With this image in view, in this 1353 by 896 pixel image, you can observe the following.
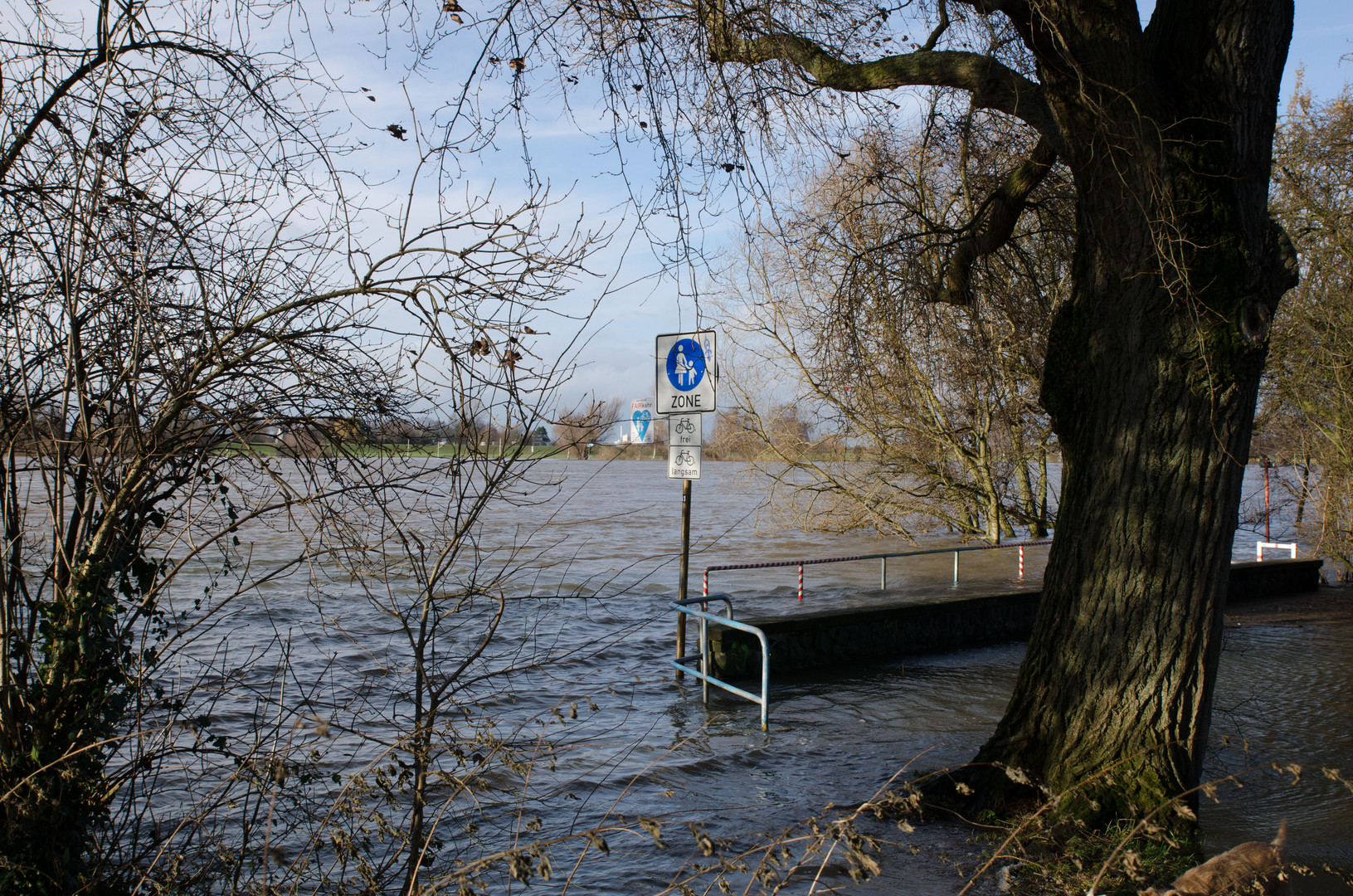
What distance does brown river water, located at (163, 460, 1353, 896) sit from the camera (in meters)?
5.32

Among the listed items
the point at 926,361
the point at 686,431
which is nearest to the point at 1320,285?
the point at 926,361

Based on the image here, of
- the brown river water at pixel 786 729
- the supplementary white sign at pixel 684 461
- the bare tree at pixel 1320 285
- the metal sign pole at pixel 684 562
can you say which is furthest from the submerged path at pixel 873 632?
the bare tree at pixel 1320 285

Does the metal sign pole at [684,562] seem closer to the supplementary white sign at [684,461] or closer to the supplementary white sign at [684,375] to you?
the supplementary white sign at [684,461]

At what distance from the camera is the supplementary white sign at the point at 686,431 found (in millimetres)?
9820

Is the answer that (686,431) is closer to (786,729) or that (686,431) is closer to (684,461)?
(684,461)

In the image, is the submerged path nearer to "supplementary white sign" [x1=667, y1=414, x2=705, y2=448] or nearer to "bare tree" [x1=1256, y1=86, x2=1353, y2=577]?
"supplementary white sign" [x1=667, y1=414, x2=705, y2=448]

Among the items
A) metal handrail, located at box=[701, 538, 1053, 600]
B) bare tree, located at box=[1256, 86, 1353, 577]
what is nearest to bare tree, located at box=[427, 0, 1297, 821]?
metal handrail, located at box=[701, 538, 1053, 600]

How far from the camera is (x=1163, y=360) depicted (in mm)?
5266

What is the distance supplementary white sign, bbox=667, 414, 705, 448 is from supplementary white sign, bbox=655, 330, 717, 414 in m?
0.17

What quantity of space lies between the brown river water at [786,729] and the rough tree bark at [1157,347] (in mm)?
572

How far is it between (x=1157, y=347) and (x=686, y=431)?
5.23 m

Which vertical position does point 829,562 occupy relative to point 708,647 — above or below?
above

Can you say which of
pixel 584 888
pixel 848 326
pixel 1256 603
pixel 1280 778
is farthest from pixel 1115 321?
pixel 1256 603

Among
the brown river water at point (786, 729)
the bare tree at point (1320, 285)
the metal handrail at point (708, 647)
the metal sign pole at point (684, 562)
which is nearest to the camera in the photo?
the brown river water at point (786, 729)
